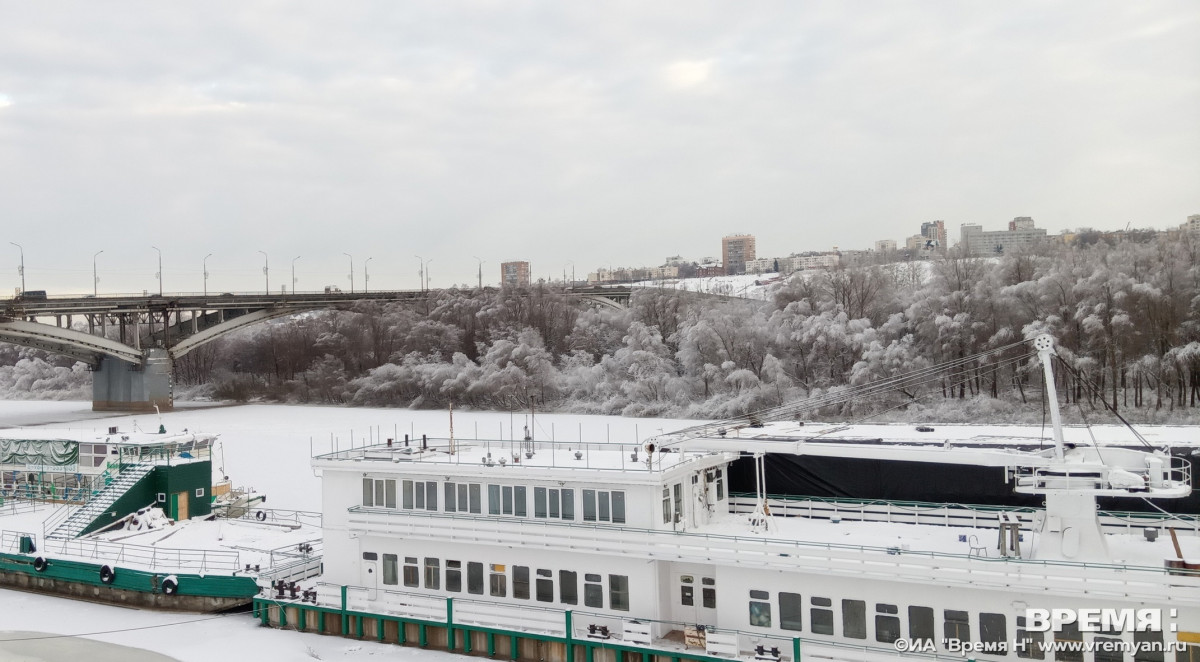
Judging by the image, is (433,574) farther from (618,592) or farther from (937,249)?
(937,249)

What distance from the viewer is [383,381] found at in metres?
75.4

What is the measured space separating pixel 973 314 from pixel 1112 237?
52.3 feet

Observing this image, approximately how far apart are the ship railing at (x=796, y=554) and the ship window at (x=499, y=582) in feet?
2.59

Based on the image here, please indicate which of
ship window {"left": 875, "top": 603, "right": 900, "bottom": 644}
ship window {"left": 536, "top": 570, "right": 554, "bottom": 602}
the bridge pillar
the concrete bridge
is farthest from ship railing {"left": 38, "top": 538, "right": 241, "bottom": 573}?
the bridge pillar

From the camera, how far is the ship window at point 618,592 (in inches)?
672

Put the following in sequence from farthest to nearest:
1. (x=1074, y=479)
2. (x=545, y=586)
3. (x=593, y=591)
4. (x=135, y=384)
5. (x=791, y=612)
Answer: (x=135, y=384)
(x=545, y=586)
(x=593, y=591)
(x=791, y=612)
(x=1074, y=479)

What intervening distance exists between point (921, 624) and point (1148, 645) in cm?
316

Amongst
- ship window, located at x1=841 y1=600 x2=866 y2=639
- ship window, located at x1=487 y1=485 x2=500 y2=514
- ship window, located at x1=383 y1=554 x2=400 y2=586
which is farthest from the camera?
ship window, located at x1=383 y1=554 x2=400 y2=586

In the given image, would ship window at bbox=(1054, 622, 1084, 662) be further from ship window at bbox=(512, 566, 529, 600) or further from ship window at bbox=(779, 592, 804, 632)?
ship window at bbox=(512, 566, 529, 600)

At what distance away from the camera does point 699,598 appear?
666 inches

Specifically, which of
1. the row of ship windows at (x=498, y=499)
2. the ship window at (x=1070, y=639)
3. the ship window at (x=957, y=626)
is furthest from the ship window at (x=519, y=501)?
the ship window at (x=1070, y=639)

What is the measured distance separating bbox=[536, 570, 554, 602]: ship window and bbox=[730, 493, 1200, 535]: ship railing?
14.9ft

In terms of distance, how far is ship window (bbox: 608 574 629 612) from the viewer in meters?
17.1

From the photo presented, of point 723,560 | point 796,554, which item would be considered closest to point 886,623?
point 796,554
